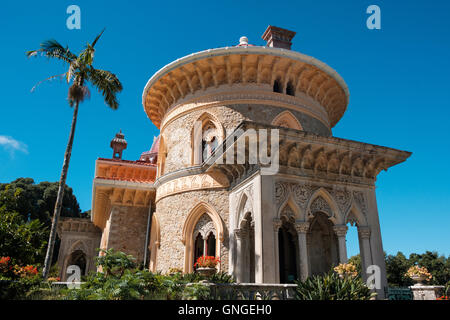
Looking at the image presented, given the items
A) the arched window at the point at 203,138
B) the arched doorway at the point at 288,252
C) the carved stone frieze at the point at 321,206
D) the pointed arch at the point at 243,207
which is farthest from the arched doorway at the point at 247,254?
the arched window at the point at 203,138

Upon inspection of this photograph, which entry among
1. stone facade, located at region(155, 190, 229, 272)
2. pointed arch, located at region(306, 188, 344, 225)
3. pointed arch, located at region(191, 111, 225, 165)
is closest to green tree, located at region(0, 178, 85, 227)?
stone facade, located at region(155, 190, 229, 272)

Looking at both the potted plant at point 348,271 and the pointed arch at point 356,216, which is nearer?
the potted plant at point 348,271

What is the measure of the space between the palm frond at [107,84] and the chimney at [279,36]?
8574 millimetres

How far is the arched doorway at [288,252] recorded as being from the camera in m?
14.0

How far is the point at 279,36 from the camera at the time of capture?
18562 mm

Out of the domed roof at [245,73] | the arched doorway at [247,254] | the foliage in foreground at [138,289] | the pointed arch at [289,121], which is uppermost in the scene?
the domed roof at [245,73]

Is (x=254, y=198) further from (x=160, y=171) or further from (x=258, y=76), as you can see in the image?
(x=160, y=171)

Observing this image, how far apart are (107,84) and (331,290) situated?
37.5 ft

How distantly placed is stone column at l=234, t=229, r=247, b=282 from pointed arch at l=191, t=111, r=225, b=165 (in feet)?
13.5

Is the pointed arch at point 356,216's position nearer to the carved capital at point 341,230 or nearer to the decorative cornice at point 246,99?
the carved capital at point 341,230

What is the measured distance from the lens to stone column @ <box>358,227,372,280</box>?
38.2ft

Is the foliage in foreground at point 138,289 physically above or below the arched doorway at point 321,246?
below
